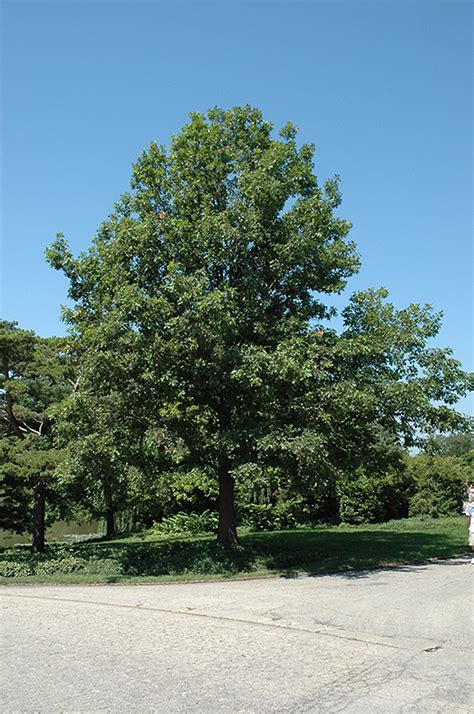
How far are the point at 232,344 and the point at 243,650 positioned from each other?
7.77 metres

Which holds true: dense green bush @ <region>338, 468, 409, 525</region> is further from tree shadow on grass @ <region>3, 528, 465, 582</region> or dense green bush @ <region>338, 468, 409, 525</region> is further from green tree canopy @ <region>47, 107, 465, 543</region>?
green tree canopy @ <region>47, 107, 465, 543</region>

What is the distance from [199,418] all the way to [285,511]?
46.0 feet

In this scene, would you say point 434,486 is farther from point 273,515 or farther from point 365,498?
point 273,515

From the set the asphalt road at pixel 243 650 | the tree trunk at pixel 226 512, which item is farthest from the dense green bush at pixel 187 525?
the asphalt road at pixel 243 650

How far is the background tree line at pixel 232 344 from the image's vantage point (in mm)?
13062

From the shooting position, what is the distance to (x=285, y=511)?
92.5 feet

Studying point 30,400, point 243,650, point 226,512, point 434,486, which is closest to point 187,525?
point 30,400

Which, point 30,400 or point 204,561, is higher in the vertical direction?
point 30,400

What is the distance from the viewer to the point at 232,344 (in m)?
14.0

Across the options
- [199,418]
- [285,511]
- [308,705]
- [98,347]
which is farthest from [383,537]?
[308,705]

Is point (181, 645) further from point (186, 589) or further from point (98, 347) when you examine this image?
point (98, 347)

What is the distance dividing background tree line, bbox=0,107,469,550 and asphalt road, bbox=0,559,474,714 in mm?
3154

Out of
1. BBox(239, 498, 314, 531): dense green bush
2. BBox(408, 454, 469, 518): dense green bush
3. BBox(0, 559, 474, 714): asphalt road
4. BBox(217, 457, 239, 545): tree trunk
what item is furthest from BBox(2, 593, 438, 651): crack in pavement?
BBox(408, 454, 469, 518): dense green bush

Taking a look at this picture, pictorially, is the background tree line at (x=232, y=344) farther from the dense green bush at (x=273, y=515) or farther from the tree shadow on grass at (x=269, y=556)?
the dense green bush at (x=273, y=515)
